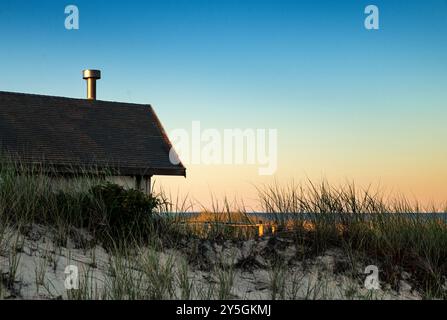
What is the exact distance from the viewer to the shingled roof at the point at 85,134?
66.9 feet

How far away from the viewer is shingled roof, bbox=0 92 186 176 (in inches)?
803

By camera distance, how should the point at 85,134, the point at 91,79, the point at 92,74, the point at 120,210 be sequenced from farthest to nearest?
the point at 91,79
the point at 92,74
the point at 85,134
the point at 120,210

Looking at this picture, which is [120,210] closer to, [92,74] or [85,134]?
[85,134]

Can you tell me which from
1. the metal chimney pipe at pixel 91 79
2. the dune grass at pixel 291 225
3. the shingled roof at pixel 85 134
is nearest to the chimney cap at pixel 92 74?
the metal chimney pipe at pixel 91 79

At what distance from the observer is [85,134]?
22406mm

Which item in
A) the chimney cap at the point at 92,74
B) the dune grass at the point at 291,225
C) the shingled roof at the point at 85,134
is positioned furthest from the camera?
the chimney cap at the point at 92,74

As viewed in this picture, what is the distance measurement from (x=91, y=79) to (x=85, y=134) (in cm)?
449

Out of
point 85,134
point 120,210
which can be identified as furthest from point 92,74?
point 120,210

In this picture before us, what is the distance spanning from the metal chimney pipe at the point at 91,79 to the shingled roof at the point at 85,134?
3.19 feet

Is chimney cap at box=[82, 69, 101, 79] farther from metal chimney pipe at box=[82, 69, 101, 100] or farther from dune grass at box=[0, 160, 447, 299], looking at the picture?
dune grass at box=[0, 160, 447, 299]

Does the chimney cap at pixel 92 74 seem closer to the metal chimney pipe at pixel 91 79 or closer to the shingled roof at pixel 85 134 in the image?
the metal chimney pipe at pixel 91 79

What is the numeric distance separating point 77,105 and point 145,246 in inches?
648

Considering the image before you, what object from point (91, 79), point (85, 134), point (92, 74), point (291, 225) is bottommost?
point (291, 225)
